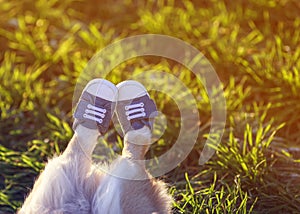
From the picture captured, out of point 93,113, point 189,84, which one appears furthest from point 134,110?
point 189,84

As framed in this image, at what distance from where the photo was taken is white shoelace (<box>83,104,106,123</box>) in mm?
1931

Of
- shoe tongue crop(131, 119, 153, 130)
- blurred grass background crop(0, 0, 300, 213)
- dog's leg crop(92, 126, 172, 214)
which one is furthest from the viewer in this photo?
blurred grass background crop(0, 0, 300, 213)

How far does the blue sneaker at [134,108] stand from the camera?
1931 mm

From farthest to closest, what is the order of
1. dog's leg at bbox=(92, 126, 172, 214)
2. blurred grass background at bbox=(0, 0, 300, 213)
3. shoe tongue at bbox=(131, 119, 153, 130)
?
blurred grass background at bbox=(0, 0, 300, 213)
shoe tongue at bbox=(131, 119, 153, 130)
dog's leg at bbox=(92, 126, 172, 214)

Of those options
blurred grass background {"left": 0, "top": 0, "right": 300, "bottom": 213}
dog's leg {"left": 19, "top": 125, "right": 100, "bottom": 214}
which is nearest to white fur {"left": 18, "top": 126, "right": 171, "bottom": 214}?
dog's leg {"left": 19, "top": 125, "right": 100, "bottom": 214}

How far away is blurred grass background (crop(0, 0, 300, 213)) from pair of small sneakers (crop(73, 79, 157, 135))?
34 cm

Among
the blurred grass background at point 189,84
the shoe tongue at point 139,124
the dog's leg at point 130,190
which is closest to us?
the dog's leg at point 130,190

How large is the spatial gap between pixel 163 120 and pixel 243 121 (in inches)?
12.5

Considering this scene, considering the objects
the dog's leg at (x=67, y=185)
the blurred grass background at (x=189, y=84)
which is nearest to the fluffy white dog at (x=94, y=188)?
the dog's leg at (x=67, y=185)

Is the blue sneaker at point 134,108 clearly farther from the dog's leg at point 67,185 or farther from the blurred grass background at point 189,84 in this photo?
the blurred grass background at point 189,84

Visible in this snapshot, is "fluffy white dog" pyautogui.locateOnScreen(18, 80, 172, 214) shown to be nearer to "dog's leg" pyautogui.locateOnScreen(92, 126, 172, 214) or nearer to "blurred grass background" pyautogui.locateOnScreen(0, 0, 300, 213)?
"dog's leg" pyautogui.locateOnScreen(92, 126, 172, 214)

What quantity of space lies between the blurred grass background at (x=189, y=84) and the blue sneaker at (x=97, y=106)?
0.40 m

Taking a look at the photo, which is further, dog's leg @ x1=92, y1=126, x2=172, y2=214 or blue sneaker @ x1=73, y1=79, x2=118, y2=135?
blue sneaker @ x1=73, y1=79, x2=118, y2=135

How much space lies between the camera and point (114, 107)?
6.51 feet
